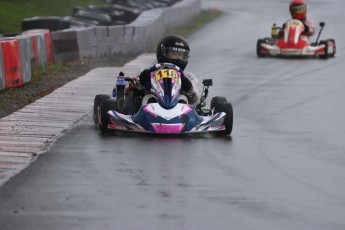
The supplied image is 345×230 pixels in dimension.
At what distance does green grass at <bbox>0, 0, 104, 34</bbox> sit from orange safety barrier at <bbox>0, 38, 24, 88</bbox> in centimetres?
888

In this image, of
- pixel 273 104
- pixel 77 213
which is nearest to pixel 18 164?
pixel 77 213

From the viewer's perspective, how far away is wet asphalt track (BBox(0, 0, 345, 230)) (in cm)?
738

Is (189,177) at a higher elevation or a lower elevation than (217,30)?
higher

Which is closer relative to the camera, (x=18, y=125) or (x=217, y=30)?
(x=18, y=125)

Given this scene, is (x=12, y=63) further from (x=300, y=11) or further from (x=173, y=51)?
(x=300, y=11)

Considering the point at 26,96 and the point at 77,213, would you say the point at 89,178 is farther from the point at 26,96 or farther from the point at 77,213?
the point at 26,96

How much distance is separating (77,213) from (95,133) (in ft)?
14.1

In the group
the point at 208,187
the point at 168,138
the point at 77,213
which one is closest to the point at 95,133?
the point at 168,138

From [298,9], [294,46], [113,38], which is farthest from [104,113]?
[298,9]

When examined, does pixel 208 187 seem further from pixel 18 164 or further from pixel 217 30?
pixel 217 30

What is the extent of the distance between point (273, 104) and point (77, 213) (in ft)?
26.2

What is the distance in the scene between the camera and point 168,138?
1125 cm

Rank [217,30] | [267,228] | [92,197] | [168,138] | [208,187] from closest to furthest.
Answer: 1. [267,228]
2. [92,197]
3. [208,187]
4. [168,138]
5. [217,30]

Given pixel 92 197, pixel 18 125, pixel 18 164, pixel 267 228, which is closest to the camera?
pixel 267 228
